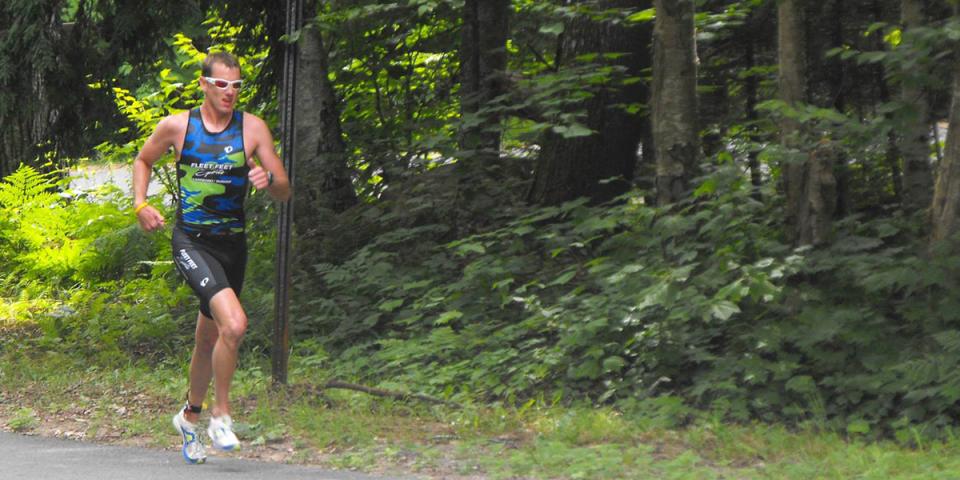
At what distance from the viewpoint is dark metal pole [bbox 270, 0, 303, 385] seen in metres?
8.93

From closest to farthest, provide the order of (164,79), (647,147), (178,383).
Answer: (178,383) < (647,147) < (164,79)

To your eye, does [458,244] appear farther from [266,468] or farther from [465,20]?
[266,468]

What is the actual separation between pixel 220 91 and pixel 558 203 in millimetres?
5736

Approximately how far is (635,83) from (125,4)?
5.44 meters

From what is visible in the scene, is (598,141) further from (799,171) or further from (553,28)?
(799,171)

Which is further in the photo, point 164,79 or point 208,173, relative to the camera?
point 164,79

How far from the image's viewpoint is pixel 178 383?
10.2 m

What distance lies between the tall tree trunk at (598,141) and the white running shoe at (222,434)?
→ 5910mm

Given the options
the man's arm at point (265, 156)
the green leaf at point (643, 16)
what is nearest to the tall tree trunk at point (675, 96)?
the green leaf at point (643, 16)

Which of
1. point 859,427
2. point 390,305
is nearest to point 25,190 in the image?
point 390,305

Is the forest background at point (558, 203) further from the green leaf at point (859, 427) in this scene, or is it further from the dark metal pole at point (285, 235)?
the dark metal pole at point (285, 235)

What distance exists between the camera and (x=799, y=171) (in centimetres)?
973

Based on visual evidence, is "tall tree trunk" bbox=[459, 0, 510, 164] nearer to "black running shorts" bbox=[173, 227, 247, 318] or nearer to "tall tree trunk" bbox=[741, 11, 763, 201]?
"tall tree trunk" bbox=[741, 11, 763, 201]

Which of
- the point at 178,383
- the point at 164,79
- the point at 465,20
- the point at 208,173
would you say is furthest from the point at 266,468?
the point at 164,79
